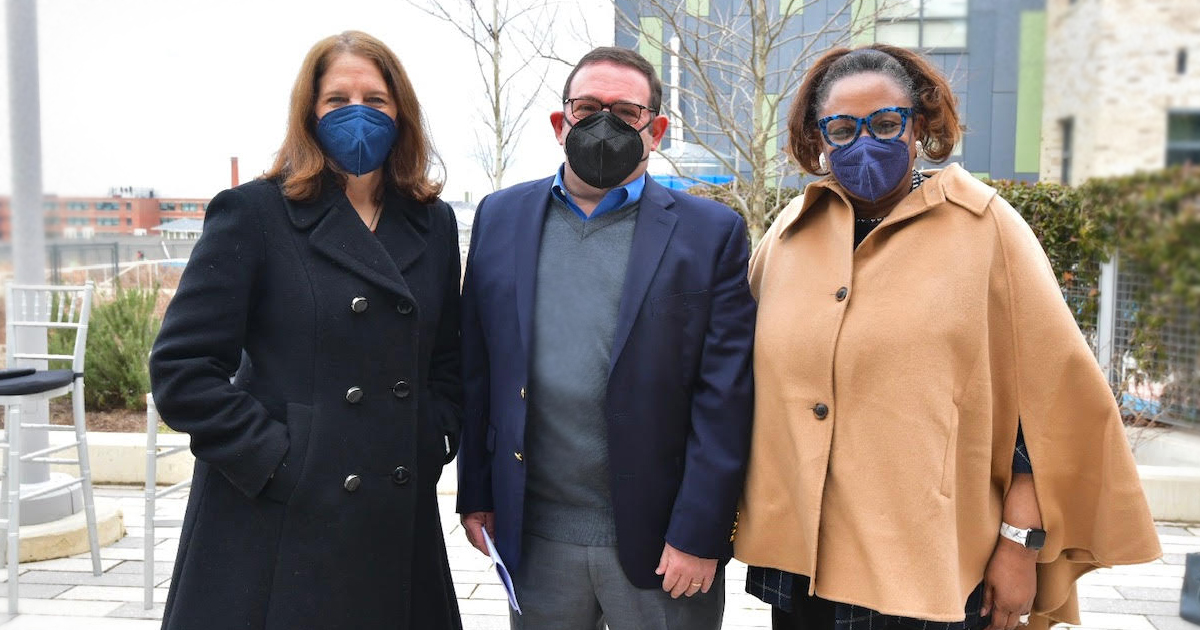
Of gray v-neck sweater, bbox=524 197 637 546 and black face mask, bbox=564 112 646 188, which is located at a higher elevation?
black face mask, bbox=564 112 646 188

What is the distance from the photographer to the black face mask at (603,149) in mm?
2014

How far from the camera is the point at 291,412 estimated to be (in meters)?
1.91

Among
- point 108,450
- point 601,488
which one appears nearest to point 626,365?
point 601,488

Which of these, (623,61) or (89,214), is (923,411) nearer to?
(623,61)

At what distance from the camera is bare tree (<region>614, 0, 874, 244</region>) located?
5.77 meters

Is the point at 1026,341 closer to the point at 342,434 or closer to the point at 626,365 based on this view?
the point at 626,365

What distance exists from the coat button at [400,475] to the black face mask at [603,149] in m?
0.81

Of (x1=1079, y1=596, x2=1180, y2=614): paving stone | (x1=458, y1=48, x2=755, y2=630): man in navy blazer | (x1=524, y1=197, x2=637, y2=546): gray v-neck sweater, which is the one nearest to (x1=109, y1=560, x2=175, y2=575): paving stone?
(x1=458, y1=48, x2=755, y2=630): man in navy blazer

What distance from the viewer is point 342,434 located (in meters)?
1.94

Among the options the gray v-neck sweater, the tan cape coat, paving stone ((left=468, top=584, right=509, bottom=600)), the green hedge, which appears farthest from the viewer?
the green hedge

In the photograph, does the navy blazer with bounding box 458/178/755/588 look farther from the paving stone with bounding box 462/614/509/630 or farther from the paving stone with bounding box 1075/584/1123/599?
the paving stone with bounding box 1075/584/1123/599

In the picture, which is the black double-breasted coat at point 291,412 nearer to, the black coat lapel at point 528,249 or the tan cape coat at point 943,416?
the black coat lapel at point 528,249

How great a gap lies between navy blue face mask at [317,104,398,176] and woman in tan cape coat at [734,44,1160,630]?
102 cm

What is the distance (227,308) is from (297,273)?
Result: 0.17 m
